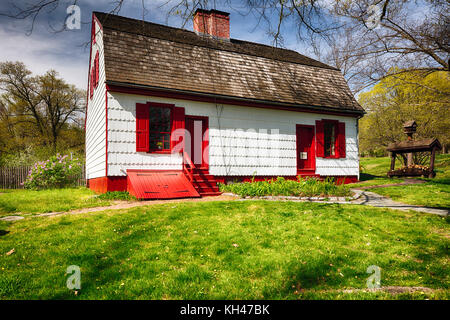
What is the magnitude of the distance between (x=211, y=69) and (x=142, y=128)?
4.10 metres

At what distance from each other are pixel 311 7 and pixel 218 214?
15.1 feet

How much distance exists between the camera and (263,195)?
970 centimetres

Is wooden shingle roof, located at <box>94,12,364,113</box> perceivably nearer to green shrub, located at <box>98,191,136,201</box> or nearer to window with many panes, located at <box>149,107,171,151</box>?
window with many panes, located at <box>149,107,171,151</box>

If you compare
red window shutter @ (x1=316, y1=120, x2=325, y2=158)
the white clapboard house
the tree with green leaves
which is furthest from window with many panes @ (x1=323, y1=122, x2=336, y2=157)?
the tree with green leaves

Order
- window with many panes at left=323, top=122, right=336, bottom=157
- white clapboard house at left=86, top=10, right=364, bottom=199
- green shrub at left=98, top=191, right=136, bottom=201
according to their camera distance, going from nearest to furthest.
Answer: green shrub at left=98, top=191, right=136, bottom=201 → white clapboard house at left=86, top=10, right=364, bottom=199 → window with many panes at left=323, top=122, right=336, bottom=157

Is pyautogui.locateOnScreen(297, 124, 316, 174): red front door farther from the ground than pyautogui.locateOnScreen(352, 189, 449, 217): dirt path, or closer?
farther from the ground

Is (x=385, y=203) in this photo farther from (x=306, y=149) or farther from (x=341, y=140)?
(x=341, y=140)

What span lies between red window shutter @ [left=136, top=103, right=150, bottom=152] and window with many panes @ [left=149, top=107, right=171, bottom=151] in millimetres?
345

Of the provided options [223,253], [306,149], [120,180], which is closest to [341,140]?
[306,149]

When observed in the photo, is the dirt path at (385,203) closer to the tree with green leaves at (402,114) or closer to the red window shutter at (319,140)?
the red window shutter at (319,140)

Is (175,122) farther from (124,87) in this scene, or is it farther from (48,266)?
(48,266)

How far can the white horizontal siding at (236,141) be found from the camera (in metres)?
10.5

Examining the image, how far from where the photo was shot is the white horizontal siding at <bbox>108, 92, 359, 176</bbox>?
10531mm

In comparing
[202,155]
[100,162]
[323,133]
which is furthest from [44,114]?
[323,133]
